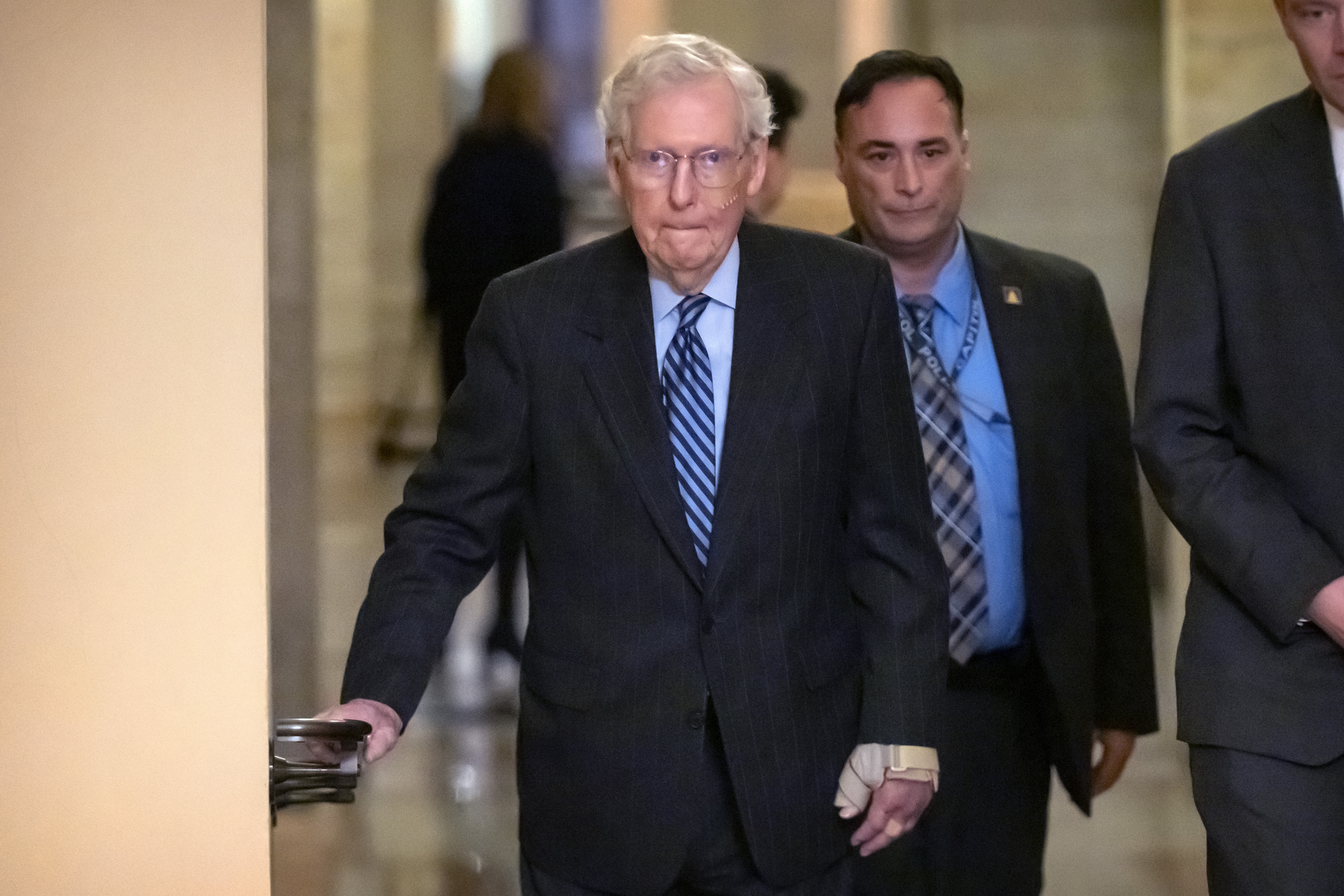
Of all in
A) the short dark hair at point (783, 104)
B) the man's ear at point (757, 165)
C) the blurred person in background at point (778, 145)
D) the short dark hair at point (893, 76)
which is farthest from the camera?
the short dark hair at point (783, 104)

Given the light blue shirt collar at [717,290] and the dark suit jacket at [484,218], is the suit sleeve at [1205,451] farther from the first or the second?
the dark suit jacket at [484,218]

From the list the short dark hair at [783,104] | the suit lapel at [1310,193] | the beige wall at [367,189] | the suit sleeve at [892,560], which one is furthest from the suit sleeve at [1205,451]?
the beige wall at [367,189]

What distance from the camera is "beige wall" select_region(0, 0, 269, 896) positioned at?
57.6 inches

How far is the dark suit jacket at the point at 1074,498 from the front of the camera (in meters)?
3.24

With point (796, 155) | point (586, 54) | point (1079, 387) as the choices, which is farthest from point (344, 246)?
point (1079, 387)

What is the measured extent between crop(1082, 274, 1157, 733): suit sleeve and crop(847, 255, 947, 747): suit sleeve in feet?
3.26

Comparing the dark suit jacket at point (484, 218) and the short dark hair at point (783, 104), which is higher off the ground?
the short dark hair at point (783, 104)

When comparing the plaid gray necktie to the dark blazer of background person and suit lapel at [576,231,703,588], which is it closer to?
suit lapel at [576,231,703,588]

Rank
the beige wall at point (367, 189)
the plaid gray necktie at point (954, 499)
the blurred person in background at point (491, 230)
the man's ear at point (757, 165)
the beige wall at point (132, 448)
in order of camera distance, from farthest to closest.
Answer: the beige wall at point (367, 189) < the blurred person in background at point (491, 230) < the plaid gray necktie at point (954, 499) < the man's ear at point (757, 165) < the beige wall at point (132, 448)

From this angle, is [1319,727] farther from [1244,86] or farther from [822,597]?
[1244,86]

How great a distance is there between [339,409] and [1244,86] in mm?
4270

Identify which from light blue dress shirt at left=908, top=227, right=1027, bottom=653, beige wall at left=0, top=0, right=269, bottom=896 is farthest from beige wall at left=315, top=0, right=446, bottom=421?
beige wall at left=0, top=0, right=269, bottom=896

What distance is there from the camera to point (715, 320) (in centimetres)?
246

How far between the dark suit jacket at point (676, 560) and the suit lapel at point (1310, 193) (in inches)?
20.9
